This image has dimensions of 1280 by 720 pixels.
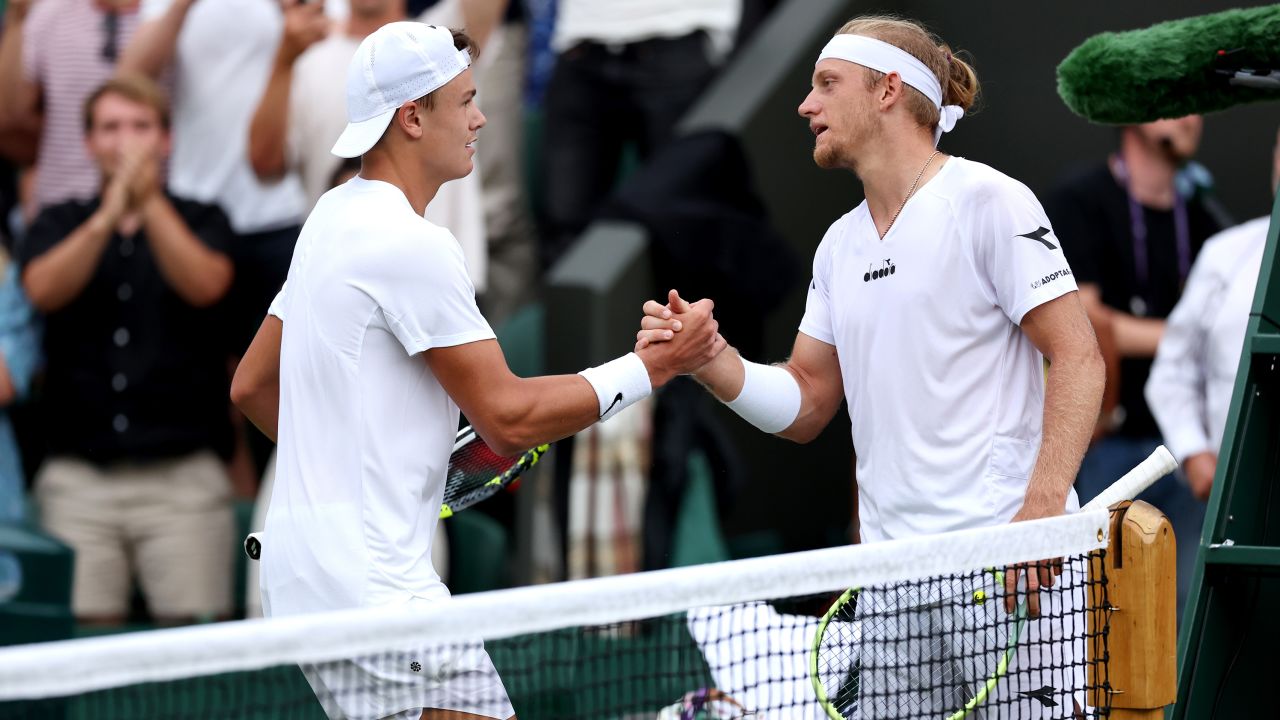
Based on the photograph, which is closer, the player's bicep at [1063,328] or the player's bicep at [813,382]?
the player's bicep at [1063,328]

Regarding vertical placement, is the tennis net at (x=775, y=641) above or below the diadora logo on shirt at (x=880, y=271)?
below

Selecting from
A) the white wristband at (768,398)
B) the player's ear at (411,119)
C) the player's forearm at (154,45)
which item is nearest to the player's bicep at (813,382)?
the white wristband at (768,398)

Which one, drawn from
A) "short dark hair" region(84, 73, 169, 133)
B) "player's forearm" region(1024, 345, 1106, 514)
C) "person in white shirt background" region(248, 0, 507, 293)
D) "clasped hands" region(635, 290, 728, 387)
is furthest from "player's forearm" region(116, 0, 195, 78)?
"player's forearm" region(1024, 345, 1106, 514)

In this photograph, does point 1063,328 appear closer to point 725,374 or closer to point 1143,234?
point 725,374

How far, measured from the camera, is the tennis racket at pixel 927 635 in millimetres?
3938

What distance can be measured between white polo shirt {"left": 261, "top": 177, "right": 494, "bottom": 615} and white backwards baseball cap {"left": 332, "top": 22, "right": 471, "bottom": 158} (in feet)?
0.62

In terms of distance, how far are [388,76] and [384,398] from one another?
655 mm

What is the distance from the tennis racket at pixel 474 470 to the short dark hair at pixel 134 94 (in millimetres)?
3227

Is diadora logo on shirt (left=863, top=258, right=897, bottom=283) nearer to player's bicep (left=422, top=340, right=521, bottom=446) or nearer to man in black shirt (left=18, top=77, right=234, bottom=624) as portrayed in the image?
player's bicep (left=422, top=340, right=521, bottom=446)

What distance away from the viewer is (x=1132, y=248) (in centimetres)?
748

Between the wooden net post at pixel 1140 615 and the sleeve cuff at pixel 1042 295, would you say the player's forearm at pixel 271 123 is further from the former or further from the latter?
the wooden net post at pixel 1140 615

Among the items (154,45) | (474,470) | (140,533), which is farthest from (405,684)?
(154,45)

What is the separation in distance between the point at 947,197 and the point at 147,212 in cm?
382

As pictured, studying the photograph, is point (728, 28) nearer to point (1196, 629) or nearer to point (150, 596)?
point (150, 596)
